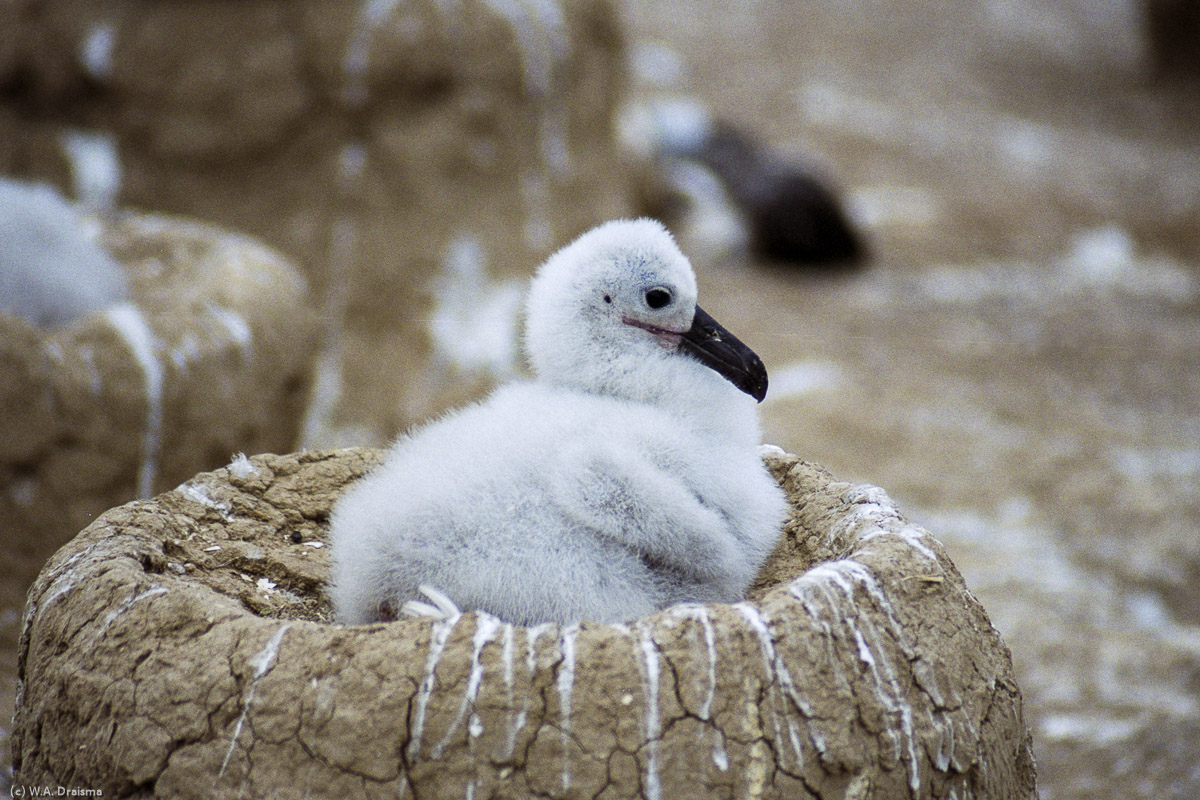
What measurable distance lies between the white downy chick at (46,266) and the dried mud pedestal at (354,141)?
2.09m

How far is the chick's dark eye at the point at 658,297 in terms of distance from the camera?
264 centimetres

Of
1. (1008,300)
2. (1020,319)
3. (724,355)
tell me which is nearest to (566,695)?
(724,355)

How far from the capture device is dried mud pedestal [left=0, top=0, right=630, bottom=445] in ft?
21.7

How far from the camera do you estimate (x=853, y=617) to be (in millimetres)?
2102

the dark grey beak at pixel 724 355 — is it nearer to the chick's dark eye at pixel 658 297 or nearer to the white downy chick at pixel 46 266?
the chick's dark eye at pixel 658 297

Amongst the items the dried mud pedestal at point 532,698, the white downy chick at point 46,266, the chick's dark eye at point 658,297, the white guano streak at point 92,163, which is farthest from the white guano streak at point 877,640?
the white guano streak at point 92,163

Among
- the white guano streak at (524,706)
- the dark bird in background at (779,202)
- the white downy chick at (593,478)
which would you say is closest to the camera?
the white guano streak at (524,706)

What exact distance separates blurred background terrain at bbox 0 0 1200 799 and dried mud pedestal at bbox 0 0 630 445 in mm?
76

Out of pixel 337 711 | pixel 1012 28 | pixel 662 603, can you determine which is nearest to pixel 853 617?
pixel 662 603

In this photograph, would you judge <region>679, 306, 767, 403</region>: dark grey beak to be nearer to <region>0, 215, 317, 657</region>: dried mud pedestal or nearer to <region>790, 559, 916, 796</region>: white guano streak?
<region>790, 559, 916, 796</region>: white guano streak

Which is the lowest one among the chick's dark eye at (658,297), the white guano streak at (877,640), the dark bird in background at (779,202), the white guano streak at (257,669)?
the white guano streak at (257,669)

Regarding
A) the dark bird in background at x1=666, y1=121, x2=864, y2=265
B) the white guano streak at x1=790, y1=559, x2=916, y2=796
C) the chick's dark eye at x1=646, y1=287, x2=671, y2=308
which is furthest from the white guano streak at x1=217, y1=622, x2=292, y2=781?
the dark bird in background at x1=666, y1=121, x2=864, y2=265

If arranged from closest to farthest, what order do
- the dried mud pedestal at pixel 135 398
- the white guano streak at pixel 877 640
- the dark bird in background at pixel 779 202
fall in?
the white guano streak at pixel 877 640
the dried mud pedestal at pixel 135 398
the dark bird in background at pixel 779 202

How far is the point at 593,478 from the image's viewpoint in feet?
7.63
